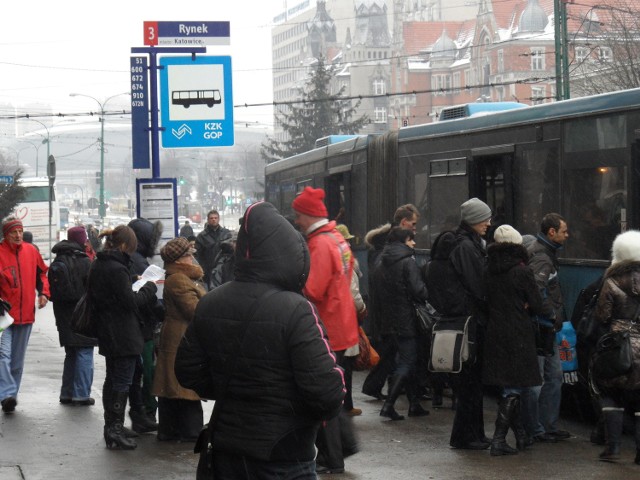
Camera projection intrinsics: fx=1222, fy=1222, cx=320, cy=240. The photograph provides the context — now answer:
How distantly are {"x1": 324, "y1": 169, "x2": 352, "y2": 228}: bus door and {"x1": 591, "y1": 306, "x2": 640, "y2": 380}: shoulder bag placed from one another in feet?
31.2

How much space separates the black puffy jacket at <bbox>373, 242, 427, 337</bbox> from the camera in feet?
34.7

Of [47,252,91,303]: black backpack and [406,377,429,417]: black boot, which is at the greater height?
[47,252,91,303]: black backpack

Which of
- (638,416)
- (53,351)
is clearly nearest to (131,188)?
(53,351)

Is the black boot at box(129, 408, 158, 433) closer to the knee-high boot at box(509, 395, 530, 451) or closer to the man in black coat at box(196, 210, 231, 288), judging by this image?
the knee-high boot at box(509, 395, 530, 451)

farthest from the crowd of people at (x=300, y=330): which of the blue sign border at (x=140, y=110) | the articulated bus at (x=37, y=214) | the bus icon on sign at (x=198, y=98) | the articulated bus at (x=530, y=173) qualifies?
the articulated bus at (x=37, y=214)

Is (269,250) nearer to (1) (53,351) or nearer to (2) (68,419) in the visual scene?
(2) (68,419)

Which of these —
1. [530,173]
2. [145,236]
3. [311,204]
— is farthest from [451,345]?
[530,173]

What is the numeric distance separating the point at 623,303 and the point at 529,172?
378 cm

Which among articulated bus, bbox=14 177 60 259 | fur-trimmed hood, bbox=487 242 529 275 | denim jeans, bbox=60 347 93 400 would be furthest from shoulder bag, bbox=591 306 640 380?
articulated bus, bbox=14 177 60 259

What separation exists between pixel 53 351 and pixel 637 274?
11.0 metres

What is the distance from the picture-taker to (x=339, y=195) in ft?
60.0

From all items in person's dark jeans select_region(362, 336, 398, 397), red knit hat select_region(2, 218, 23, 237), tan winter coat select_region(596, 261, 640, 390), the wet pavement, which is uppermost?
red knit hat select_region(2, 218, 23, 237)

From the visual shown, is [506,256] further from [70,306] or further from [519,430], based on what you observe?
[70,306]

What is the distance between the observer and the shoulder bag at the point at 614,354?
8047 millimetres
